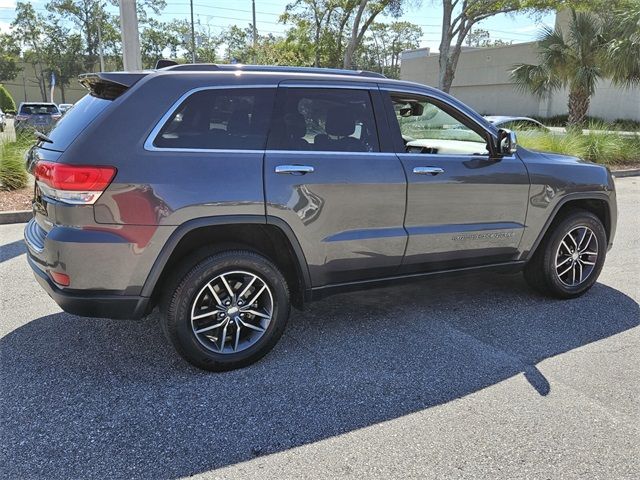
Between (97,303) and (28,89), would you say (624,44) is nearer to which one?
(97,303)

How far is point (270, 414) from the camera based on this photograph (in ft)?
9.69

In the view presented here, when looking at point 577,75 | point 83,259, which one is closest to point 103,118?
point 83,259

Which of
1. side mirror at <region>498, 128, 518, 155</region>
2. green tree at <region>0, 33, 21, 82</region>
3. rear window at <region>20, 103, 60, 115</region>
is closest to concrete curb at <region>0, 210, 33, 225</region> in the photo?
side mirror at <region>498, 128, 518, 155</region>

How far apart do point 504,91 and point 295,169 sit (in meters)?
47.6

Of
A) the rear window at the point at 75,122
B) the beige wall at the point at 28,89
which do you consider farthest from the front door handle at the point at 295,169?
A: the beige wall at the point at 28,89

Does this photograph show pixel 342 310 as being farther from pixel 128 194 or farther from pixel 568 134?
pixel 568 134

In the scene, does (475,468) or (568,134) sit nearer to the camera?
(475,468)

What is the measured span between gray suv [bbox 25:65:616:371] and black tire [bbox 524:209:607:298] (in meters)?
0.38

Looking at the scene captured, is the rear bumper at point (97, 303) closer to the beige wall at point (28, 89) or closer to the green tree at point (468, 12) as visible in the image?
the green tree at point (468, 12)

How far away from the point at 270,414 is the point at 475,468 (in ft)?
3.63

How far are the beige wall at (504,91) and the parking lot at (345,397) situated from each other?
39.1m

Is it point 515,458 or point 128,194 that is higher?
point 128,194

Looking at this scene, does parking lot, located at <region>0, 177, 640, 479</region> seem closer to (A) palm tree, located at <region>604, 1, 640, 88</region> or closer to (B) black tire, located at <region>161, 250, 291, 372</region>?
(B) black tire, located at <region>161, 250, 291, 372</region>

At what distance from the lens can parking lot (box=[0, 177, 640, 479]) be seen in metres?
2.57
